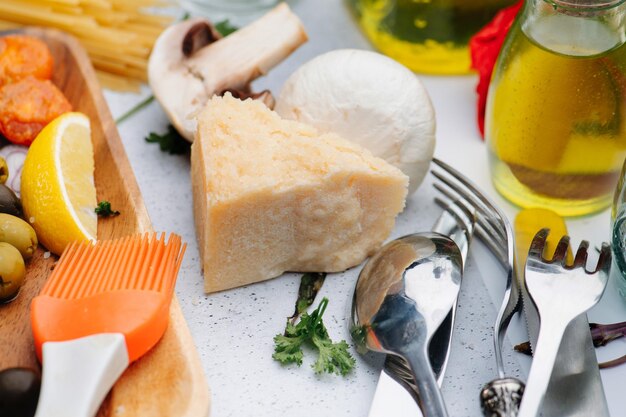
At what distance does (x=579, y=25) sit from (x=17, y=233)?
102 centimetres

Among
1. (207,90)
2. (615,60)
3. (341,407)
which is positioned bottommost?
(341,407)

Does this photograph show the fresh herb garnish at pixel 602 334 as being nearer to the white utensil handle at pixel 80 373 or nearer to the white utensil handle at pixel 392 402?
the white utensil handle at pixel 392 402

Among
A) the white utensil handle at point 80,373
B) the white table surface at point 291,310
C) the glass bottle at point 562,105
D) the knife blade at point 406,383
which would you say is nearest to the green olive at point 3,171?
the white table surface at point 291,310

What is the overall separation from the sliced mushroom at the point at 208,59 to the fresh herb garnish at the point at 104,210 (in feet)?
0.87

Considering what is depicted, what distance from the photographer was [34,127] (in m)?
1.57

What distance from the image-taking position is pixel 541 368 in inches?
44.4

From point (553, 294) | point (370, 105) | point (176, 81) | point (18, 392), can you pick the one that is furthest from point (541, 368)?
point (176, 81)

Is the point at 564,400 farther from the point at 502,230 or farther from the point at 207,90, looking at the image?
→ the point at 207,90

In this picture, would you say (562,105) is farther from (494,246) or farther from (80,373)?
(80,373)

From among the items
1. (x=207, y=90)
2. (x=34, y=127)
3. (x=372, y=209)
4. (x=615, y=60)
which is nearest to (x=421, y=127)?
(x=372, y=209)

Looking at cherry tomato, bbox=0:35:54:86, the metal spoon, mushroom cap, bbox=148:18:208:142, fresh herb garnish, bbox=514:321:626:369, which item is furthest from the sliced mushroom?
fresh herb garnish, bbox=514:321:626:369

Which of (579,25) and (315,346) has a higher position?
(579,25)

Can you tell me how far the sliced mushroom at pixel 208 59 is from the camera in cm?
165

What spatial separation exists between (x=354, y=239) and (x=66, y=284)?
0.50 m
